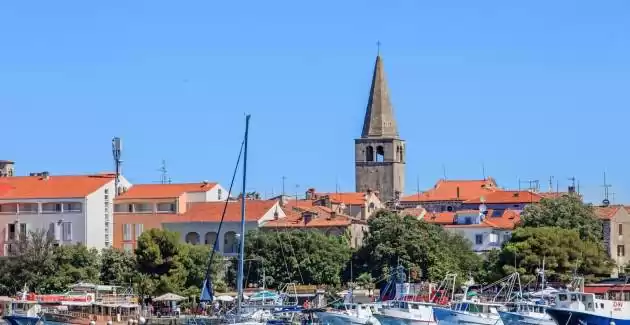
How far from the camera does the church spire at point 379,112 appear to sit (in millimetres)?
162000

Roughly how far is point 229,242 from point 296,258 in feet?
39.5

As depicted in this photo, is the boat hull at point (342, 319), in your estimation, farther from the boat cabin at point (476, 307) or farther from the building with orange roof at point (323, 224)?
the building with orange roof at point (323, 224)

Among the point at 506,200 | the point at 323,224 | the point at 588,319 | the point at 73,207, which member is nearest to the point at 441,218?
the point at 506,200

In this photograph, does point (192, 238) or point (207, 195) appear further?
point (207, 195)

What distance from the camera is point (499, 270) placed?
9638cm

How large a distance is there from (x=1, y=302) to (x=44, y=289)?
4.53m

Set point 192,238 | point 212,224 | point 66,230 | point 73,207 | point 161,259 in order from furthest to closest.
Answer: point 192,238 → point 212,224 → point 73,207 → point 66,230 → point 161,259

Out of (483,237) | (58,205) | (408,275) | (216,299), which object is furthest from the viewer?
(483,237)

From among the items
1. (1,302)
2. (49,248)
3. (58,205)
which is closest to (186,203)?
(58,205)

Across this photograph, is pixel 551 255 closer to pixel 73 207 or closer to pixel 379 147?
pixel 73 207

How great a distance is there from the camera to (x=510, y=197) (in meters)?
133

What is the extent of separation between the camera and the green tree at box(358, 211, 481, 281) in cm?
10012

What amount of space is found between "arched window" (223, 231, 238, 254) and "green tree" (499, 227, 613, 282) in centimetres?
2143

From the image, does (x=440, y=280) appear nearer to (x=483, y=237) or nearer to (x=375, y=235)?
(x=375, y=235)
